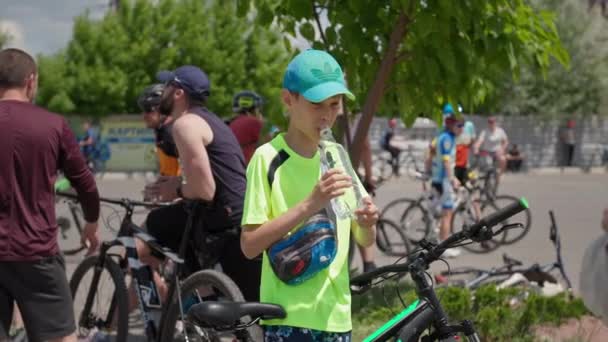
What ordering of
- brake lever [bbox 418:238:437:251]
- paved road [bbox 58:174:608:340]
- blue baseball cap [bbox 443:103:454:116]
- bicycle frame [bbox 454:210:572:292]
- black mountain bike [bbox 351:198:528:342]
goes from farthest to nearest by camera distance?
paved road [bbox 58:174:608:340] < bicycle frame [bbox 454:210:572:292] < blue baseball cap [bbox 443:103:454:116] < brake lever [bbox 418:238:437:251] < black mountain bike [bbox 351:198:528:342]

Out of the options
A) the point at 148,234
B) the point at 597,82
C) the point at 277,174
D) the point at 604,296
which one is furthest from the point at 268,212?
the point at 597,82

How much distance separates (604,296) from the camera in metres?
3.56

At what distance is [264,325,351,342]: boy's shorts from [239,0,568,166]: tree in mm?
3374

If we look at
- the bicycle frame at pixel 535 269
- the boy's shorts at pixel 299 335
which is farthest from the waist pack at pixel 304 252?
the bicycle frame at pixel 535 269

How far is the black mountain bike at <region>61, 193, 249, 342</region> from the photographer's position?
16.0 feet

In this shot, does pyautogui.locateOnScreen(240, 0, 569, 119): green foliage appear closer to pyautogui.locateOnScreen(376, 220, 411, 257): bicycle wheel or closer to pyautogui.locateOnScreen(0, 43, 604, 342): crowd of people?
pyautogui.locateOnScreen(0, 43, 604, 342): crowd of people

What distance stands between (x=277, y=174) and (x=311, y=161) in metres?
0.12

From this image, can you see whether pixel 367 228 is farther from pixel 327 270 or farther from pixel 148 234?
pixel 148 234

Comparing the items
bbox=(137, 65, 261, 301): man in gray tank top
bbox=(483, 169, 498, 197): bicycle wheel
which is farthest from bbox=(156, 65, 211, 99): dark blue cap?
bbox=(483, 169, 498, 197): bicycle wheel

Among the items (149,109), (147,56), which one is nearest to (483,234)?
(149,109)

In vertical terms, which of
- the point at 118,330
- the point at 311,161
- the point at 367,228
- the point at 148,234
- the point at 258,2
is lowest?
the point at 118,330

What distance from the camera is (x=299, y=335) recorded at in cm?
292

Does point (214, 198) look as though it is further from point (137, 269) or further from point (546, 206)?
point (546, 206)

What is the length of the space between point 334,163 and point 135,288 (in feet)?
9.82
